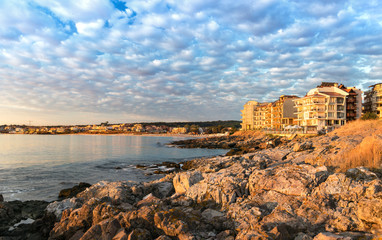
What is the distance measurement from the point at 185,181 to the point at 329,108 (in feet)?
216

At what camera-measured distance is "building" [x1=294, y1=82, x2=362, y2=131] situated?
63.2 metres

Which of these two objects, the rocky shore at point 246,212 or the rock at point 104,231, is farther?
the rock at point 104,231

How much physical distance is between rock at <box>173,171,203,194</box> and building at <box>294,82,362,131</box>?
5926 cm

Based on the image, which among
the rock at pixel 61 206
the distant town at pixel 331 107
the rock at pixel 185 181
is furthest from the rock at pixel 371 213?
the distant town at pixel 331 107

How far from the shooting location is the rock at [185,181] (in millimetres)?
9841

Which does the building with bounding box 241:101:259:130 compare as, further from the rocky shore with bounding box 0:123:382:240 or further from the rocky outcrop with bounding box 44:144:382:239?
the rocky outcrop with bounding box 44:144:382:239

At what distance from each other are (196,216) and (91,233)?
3.01m

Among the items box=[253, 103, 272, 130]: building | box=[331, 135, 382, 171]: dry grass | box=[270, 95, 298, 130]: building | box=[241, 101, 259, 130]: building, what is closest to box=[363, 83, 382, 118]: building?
box=[270, 95, 298, 130]: building

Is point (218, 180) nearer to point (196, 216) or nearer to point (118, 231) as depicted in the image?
point (196, 216)

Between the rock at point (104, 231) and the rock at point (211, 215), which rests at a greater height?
the rock at point (211, 215)

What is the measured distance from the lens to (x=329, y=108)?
63844 millimetres

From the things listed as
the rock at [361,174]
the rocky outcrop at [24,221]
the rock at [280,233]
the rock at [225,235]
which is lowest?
the rocky outcrop at [24,221]

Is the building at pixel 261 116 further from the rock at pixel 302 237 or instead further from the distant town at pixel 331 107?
the rock at pixel 302 237

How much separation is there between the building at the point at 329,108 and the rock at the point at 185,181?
59255 mm
